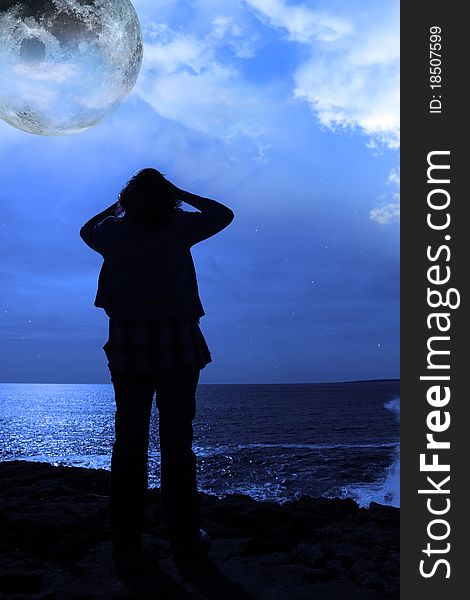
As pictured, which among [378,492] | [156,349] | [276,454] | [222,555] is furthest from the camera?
[276,454]

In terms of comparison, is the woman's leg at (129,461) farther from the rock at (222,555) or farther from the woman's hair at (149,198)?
the woman's hair at (149,198)

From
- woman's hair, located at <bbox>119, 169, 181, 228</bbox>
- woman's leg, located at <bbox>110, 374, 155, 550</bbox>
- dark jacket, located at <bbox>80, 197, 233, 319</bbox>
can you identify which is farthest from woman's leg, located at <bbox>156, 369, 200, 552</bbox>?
woman's hair, located at <bbox>119, 169, 181, 228</bbox>

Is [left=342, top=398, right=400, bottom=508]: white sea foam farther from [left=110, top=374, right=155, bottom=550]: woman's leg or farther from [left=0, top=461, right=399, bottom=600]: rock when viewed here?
[left=110, top=374, right=155, bottom=550]: woman's leg

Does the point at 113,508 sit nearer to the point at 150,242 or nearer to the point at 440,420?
the point at 150,242

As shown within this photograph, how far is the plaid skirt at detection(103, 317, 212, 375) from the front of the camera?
315 centimetres

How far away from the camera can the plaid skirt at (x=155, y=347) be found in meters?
3.15

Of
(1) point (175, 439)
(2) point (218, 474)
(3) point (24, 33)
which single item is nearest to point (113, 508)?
→ (1) point (175, 439)

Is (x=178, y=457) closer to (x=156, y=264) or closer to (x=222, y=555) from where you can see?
(x=222, y=555)

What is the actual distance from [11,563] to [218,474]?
2801cm

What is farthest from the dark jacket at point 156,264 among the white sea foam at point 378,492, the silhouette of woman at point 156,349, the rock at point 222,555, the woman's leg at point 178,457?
the white sea foam at point 378,492

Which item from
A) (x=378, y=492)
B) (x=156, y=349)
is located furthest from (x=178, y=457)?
(x=378, y=492)

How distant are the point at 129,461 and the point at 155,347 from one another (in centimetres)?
76

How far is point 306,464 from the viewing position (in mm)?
33250

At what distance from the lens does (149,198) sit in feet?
10.5
